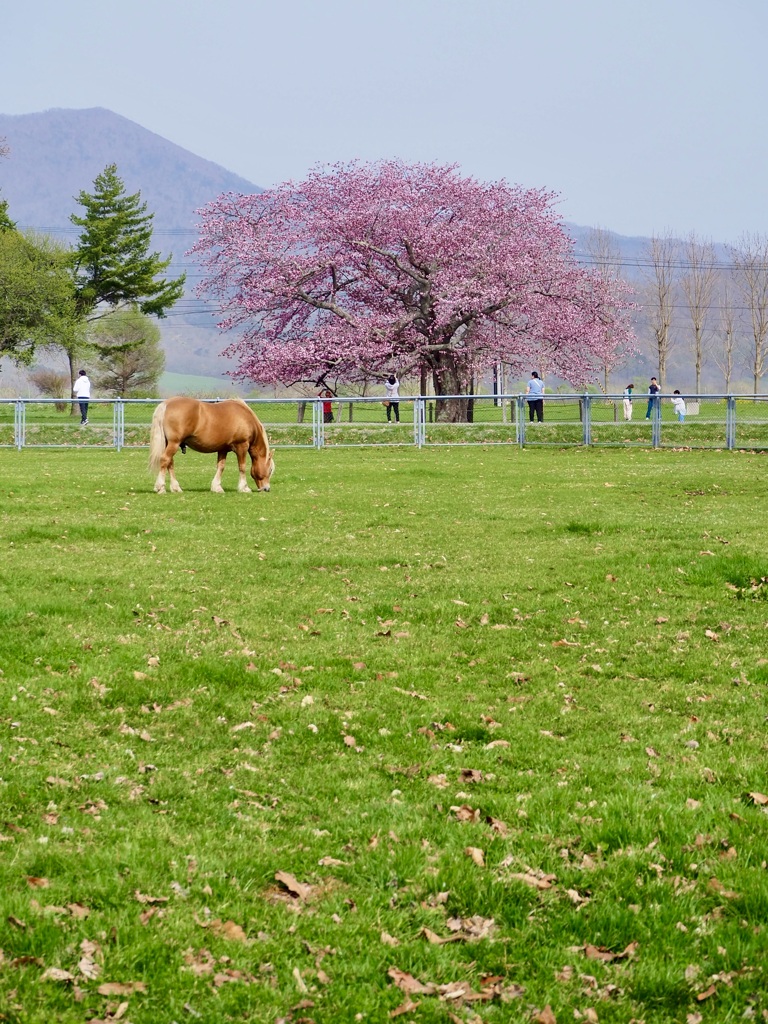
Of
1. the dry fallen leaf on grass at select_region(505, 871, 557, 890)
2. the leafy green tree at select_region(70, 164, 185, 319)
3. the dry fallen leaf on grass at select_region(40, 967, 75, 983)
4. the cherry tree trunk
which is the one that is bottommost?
the dry fallen leaf on grass at select_region(505, 871, 557, 890)

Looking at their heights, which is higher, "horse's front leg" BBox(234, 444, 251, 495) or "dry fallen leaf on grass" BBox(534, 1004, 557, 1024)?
"horse's front leg" BBox(234, 444, 251, 495)

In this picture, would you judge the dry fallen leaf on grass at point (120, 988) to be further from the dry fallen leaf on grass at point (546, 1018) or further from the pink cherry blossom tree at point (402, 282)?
the pink cherry blossom tree at point (402, 282)

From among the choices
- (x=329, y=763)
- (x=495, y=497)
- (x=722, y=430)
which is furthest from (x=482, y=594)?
(x=722, y=430)

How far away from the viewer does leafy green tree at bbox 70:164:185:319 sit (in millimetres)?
88312

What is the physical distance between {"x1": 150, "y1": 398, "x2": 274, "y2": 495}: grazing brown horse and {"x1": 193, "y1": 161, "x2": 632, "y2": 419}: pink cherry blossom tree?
23890 mm

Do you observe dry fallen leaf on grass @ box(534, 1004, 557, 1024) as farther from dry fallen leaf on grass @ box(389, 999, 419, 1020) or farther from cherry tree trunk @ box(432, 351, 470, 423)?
cherry tree trunk @ box(432, 351, 470, 423)

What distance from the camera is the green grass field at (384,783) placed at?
408cm

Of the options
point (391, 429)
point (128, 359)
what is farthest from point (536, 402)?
point (128, 359)

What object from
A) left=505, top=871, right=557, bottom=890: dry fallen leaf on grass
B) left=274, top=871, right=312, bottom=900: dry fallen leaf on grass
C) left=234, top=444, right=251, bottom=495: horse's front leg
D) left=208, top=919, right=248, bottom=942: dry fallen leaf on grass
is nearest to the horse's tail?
left=234, top=444, right=251, bottom=495: horse's front leg

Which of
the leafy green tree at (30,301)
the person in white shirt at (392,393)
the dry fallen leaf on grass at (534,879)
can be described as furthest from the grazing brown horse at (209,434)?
the leafy green tree at (30,301)

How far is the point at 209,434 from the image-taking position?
2053 cm

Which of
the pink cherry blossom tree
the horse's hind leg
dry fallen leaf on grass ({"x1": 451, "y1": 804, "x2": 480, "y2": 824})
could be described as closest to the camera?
dry fallen leaf on grass ({"x1": 451, "y1": 804, "x2": 480, "y2": 824})

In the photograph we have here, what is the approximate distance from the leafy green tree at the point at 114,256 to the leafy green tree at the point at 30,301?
34.4 ft

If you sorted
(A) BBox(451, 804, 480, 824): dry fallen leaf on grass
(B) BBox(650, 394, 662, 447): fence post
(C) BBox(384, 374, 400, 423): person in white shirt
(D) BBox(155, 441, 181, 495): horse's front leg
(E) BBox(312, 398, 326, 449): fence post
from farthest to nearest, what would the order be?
(C) BBox(384, 374, 400, 423): person in white shirt < (E) BBox(312, 398, 326, 449): fence post < (B) BBox(650, 394, 662, 447): fence post < (D) BBox(155, 441, 181, 495): horse's front leg < (A) BBox(451, 804, 480, 824): dry fallen leaf on grass
